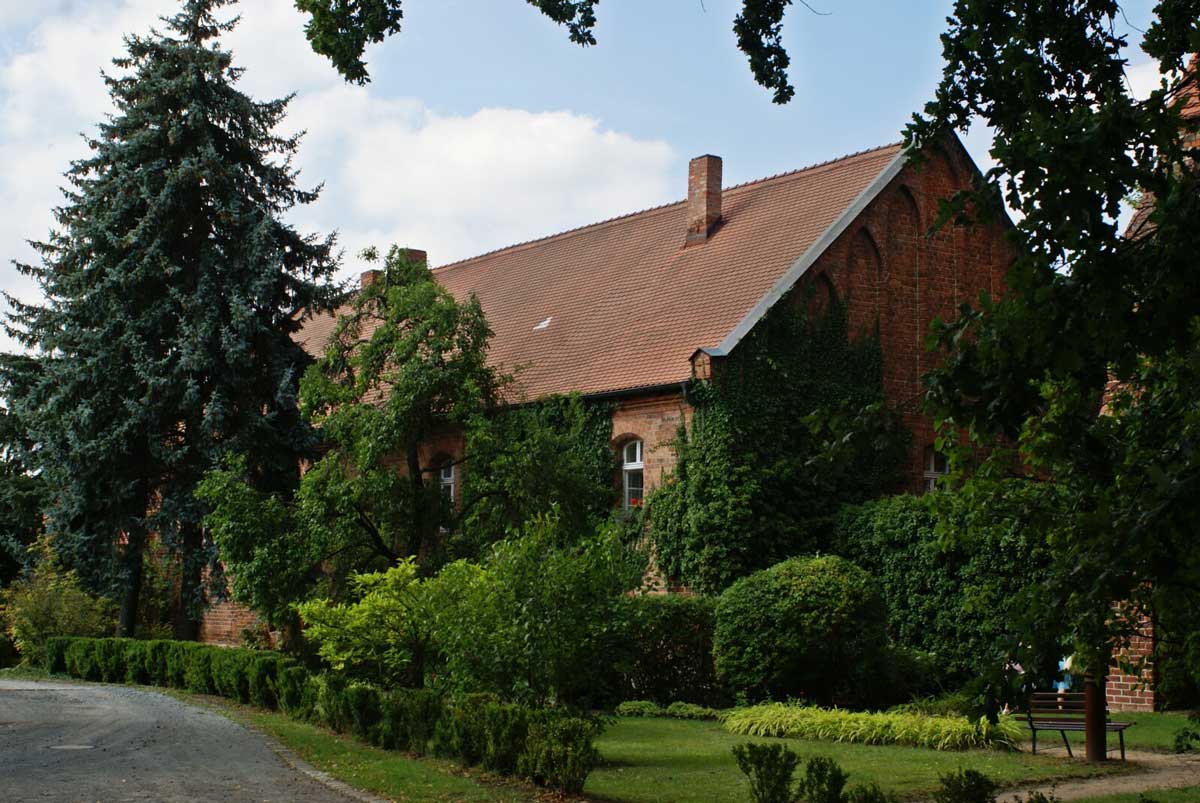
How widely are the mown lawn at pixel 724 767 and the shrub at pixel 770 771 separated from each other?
1.45m

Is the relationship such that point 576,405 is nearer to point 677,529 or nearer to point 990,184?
point 677,529

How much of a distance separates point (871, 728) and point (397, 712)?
5.31 m

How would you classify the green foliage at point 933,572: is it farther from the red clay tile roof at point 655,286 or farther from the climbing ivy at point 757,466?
the red clay tile roof at point 655,286

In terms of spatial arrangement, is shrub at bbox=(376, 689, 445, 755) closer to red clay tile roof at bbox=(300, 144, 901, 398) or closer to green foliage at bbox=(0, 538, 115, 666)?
red clay tile roof at bbox=(300, 144, 901, 398)

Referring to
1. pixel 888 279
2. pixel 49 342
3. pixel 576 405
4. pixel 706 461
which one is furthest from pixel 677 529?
pixel 49 342

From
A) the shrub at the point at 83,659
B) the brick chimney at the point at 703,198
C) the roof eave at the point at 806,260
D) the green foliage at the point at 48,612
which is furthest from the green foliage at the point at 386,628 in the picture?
the brick chimney at the point at 703,198

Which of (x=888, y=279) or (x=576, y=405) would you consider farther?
(x=888, y=279)

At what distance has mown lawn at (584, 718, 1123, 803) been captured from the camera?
34.9 feet

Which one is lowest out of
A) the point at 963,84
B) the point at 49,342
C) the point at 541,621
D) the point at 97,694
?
the point at 97,694

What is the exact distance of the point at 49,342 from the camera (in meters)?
25.9

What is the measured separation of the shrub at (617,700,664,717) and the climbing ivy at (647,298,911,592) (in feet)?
10.7

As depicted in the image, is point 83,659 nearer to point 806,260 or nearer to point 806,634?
point 806,634

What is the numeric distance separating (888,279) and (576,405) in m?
6.70

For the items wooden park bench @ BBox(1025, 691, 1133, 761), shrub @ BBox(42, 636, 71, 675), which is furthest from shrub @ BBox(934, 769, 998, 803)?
shrub @ BBox(42, 636, 71, 675)
